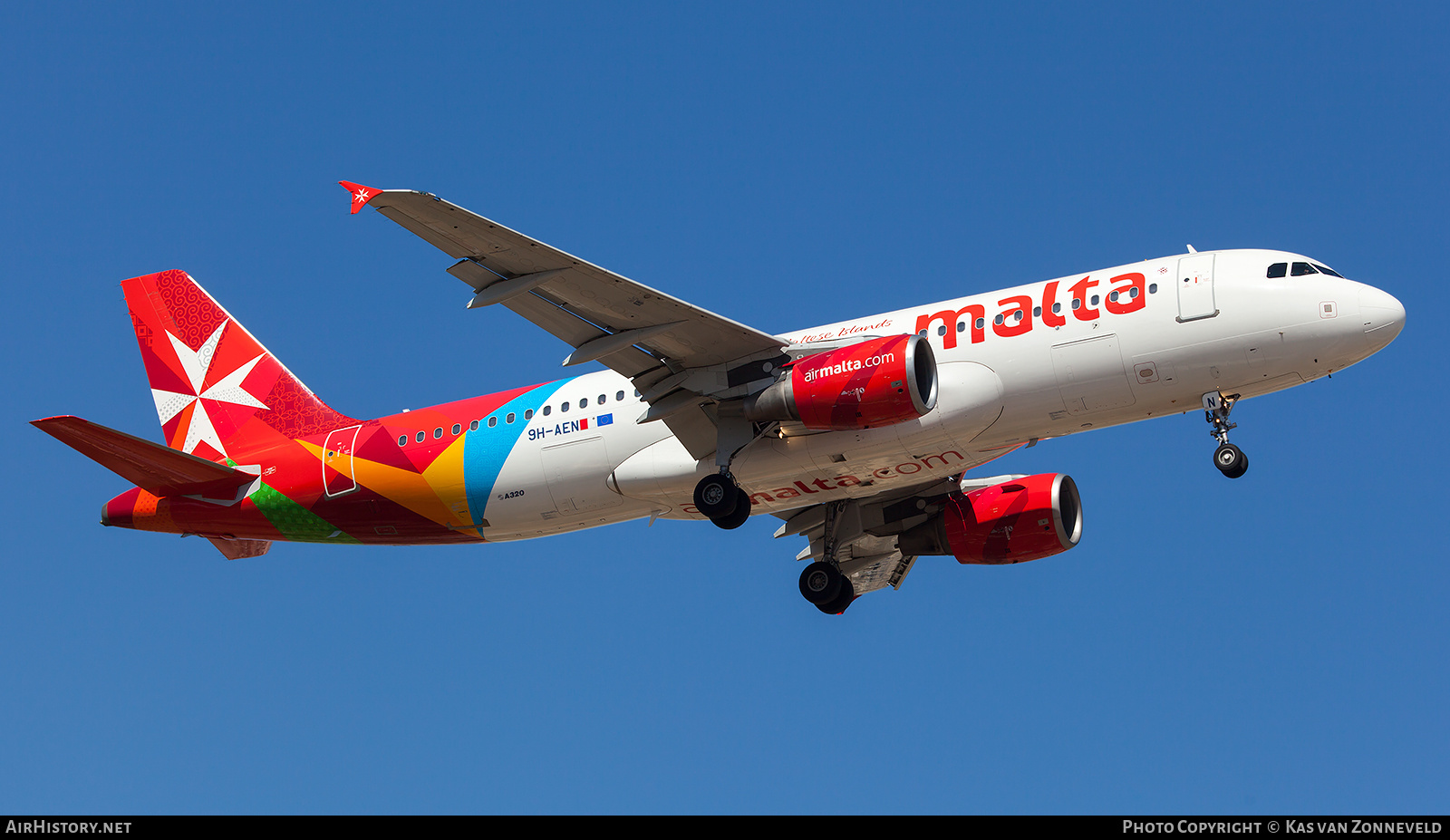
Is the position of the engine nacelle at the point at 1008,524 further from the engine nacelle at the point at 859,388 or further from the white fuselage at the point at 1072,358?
the engine nacelle at the point at 859,388

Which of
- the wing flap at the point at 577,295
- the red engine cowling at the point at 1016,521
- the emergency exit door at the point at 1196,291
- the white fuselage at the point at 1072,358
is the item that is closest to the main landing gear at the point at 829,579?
the red engine cowling at the point at 1016,521

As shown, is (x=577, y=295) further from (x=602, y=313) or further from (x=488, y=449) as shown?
(x=488, y=449)

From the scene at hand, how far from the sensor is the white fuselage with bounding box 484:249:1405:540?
87.5ft

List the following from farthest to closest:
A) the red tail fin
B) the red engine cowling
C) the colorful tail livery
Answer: the red tail fin → the red engine cowling → the colorful tail livery

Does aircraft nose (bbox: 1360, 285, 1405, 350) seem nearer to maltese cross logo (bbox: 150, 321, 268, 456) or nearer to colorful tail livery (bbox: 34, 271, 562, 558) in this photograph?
colorful tail livery (bbox: 34, 271, 562, 558)

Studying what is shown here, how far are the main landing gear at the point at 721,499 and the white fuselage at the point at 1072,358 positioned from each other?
328 millimetres

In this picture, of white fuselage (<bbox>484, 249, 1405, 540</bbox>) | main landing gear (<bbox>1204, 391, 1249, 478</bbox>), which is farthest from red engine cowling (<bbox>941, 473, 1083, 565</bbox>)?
main landing gear (<bbox>1204, 391, 1249, 478</bbox>)

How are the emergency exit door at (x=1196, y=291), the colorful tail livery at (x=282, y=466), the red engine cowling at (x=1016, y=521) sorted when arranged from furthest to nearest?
the red engine cowling at (x=1016, y=521) → the colorful tail livery at (x=282, y=466) → the emergency exit door at (x=1196, y=291)

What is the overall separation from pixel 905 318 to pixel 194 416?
1830cm

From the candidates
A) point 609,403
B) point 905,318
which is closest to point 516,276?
point 609,403

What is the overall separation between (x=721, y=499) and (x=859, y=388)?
154 inches

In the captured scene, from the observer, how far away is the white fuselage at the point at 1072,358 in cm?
2666

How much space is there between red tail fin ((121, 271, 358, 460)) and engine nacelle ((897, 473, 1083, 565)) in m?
14.6
